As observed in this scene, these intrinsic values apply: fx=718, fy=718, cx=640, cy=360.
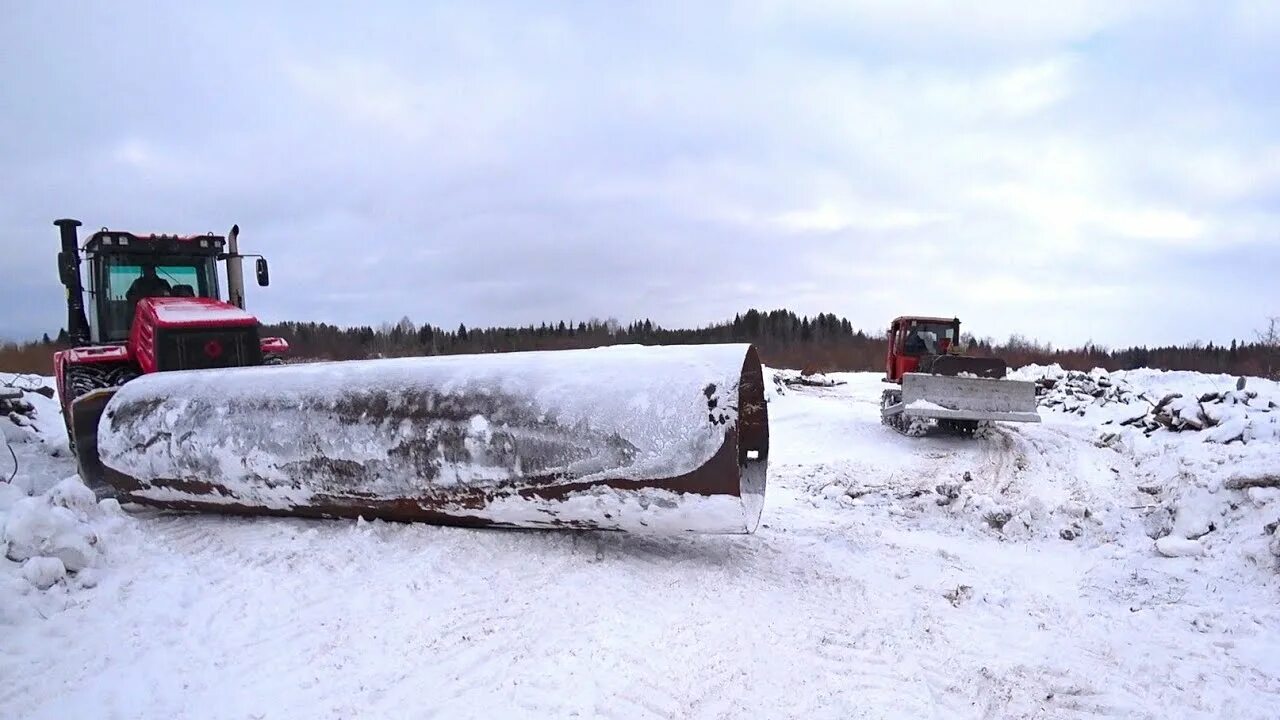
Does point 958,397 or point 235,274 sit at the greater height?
point 235,274

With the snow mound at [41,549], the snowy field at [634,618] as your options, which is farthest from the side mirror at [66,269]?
the snow mound at [41,549]

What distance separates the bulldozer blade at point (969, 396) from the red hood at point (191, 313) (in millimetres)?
10364

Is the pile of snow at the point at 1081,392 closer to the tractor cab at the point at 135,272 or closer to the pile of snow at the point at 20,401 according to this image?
the tractor cab at the point at 135,272

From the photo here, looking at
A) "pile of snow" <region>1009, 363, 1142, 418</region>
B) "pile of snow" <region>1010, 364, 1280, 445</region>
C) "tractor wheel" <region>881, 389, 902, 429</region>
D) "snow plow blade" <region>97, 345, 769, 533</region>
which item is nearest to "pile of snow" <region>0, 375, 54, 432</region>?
"snow plow blade" <region>97, 345, 769, 533</region>

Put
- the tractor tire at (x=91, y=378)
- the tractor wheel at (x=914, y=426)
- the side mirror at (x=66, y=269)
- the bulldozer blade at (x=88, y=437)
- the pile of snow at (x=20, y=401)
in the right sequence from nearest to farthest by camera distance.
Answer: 1. the bulldozer blade at (x=88, y=437)
2. the tractor tire at (x=91, y=378)
3. the side mirror at (x=66, y=269)
4. the pile of snow at (x=20, y=401)
5. the tractor wheel at (x=914, y=426)

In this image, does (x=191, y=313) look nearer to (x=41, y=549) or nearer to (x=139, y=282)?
(x=139, y=282)

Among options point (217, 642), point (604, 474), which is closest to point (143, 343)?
point (217, 642)

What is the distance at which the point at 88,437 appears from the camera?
5.98 meters

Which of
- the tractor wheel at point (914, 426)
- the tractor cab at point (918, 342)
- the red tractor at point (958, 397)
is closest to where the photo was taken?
the red tractor at point (958, 397)

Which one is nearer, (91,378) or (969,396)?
(91,378)

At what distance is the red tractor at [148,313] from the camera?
7.30 metres

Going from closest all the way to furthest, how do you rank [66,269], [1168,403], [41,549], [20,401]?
[41,549] < [66,269] < [20,401] < [1168,403]

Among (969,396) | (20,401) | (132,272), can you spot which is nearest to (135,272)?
(132,272)

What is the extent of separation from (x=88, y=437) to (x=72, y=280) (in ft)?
9.73
